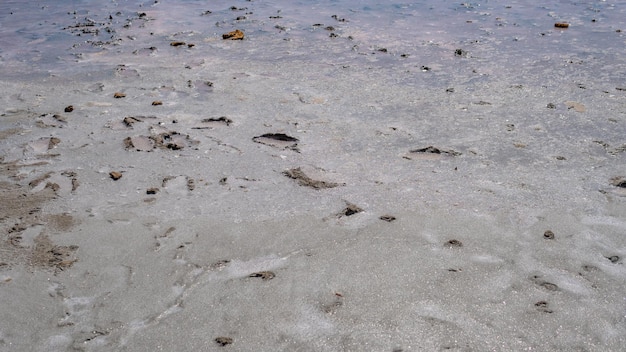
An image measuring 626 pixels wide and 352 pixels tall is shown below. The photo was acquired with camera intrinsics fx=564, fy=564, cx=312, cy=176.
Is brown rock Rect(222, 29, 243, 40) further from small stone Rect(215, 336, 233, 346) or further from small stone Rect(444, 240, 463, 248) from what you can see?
small stone Rect(215, 336, 233, 346)

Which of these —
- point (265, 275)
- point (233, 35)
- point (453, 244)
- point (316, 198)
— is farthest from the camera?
point (233, 35)

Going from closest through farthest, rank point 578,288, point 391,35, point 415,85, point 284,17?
1. point 578,288
2. point 415,85
3. point 391,35
4. point 284,17

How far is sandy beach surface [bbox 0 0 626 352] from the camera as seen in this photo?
2.04 meters

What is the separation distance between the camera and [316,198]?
9.25 feet

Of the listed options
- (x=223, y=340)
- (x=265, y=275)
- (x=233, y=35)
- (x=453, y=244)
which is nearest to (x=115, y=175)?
(x=265, y=275)

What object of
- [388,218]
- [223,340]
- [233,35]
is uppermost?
[233,35]

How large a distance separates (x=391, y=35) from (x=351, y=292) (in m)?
4.11

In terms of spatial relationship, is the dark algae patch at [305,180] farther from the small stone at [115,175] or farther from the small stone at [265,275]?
the small stone at [115,175]

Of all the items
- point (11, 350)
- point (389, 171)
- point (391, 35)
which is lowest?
point (11, 350)

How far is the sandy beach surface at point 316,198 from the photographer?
2045 mm

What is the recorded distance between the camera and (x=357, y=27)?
20.0 feet

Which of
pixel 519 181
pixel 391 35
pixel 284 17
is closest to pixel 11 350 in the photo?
pixel 519 181

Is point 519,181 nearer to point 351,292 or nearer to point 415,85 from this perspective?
point 351,292

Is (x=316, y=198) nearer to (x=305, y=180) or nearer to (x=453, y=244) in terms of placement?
(x=305, y=180)
